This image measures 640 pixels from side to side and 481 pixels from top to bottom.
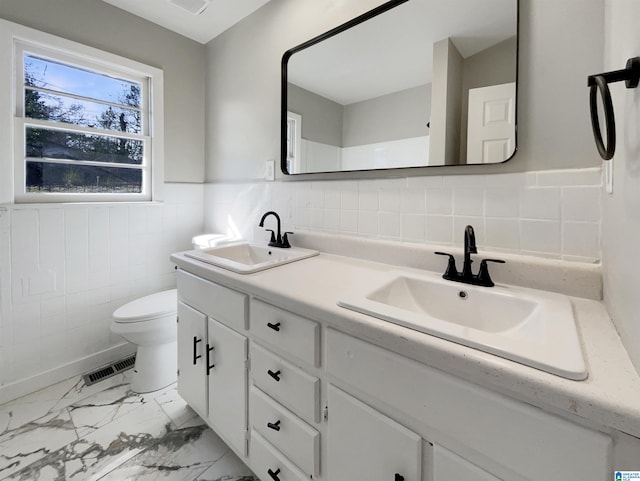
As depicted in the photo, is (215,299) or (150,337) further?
(150,337)

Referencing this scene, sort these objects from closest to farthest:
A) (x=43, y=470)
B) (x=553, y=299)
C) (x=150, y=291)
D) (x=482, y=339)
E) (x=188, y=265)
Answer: (x=482, y=339) < (x=553, y=299) < (x=43, y=470) < (x=188, y=265) < (x=150, y=291)

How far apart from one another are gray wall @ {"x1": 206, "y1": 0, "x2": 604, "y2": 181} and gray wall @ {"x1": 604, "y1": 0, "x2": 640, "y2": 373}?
0.13m

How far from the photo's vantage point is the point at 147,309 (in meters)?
1.74

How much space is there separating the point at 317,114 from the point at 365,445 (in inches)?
60.0

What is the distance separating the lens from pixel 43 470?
4.02 feet

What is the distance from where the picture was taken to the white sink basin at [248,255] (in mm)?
1229

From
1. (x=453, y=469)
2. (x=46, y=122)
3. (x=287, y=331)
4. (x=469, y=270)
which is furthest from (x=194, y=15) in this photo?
(x=453, y=469)

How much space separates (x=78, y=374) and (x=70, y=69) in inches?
77.6

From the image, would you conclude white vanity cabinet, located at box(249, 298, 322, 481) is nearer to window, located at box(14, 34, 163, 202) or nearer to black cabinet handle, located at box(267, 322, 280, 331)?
black cabinet handle, located at box(267, 322, 280, 331)

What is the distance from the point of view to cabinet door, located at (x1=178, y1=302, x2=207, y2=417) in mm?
1332

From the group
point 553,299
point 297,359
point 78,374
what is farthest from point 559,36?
point 78,374

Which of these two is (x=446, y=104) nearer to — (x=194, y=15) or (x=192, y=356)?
(x=192, y=356)

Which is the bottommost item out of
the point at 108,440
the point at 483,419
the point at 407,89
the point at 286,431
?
the point at 108,440

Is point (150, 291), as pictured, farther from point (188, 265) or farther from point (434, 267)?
point (434, 267)
